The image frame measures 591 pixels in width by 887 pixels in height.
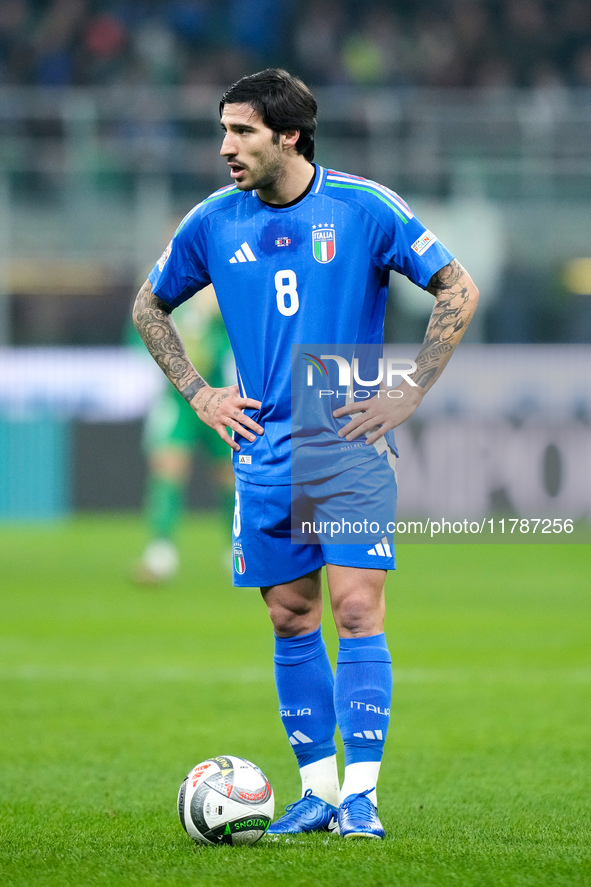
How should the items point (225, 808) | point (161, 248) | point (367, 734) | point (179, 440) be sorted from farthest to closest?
point (161, 248) → point (179, 440) → point (367, 734) → point (225, 808)

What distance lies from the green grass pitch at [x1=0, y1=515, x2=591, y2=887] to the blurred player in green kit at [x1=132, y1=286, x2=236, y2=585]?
0.29m

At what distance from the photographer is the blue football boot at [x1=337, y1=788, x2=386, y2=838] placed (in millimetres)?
3049

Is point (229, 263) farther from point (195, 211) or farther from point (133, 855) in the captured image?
point (133, 855)

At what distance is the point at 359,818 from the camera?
3084mm

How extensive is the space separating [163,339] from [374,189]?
75 cm

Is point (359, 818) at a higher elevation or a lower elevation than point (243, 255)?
lower

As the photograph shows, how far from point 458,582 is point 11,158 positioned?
263 inches

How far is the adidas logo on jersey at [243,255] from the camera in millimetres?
3312

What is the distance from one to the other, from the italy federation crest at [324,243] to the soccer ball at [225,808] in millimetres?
1340

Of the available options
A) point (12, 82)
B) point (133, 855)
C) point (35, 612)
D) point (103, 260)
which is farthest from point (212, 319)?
point (12, 82)

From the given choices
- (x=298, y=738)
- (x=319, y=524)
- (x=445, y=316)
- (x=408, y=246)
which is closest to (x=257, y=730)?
(x=298, y=738)


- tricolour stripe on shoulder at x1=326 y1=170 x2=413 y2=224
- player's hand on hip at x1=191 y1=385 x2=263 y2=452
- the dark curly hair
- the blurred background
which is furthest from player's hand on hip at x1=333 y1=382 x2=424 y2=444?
the blurred background

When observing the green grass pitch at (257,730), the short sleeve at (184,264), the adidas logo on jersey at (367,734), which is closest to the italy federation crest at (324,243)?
the short sleeve at (184,264)

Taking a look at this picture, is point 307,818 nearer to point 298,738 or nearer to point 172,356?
point 298,738
